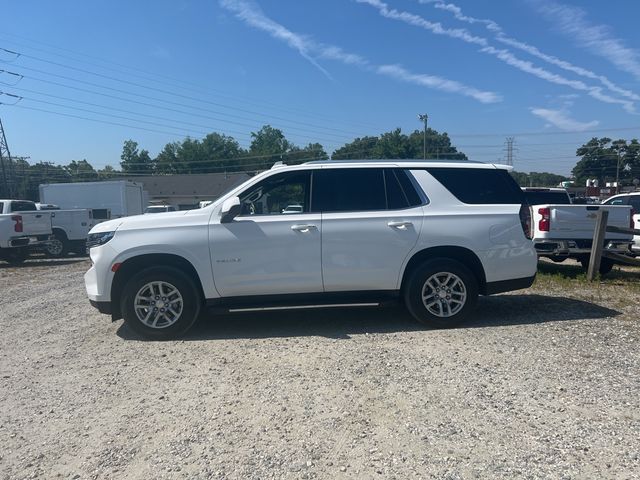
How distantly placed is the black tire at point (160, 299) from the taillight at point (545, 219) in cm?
739

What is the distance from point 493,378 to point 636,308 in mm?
3890

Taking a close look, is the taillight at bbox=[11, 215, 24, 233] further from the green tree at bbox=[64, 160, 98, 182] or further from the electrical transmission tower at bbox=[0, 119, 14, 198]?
the green tree at bbox=[64, 160, 98, 182]

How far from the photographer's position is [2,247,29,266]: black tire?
15.7 m

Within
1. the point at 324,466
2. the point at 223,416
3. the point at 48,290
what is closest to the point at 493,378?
the point at 324,466

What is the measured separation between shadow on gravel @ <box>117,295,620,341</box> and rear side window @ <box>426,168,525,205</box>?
1.55 metres

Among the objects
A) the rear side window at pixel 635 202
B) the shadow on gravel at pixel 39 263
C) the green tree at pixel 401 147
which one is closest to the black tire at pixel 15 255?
the shadow on gravel at pixel 39 263

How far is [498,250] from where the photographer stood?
252 inches

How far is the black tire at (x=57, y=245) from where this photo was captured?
18.0m

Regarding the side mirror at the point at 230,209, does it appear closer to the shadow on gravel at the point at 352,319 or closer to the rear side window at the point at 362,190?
the rear side window at the point at 362,190

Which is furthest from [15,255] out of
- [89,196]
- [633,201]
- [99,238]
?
[633,201]

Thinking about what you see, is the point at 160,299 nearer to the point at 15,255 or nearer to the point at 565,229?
the point at 565,229

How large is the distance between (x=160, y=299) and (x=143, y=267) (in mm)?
443

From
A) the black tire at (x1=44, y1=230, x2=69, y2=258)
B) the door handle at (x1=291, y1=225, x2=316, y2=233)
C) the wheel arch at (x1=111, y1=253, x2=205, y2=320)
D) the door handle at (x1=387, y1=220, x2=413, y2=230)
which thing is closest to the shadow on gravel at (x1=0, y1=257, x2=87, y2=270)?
the black tire at (x1=44, y1=230, x2=69, y2=258)

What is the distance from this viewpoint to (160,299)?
20.0ft
